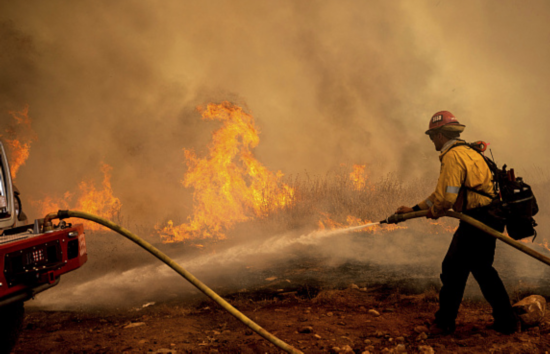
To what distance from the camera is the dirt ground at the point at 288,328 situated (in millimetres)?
3059

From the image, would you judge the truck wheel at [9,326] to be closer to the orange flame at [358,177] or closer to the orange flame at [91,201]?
the orange flame at [91,201]

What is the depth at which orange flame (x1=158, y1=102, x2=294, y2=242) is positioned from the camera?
10930 millimetres

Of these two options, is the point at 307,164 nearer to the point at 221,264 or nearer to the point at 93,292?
the point at 221,264

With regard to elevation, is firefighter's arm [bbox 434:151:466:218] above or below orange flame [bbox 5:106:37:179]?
below

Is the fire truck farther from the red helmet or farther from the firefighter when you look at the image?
the red helmet

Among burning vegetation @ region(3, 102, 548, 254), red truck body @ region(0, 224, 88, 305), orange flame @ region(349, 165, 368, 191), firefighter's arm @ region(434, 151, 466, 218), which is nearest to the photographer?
red truck body @ region(0, 224, 88, 305)

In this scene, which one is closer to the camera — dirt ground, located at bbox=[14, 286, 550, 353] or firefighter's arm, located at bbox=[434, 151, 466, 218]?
dirt ground, located at bbox=[14, 286, 550, 353]

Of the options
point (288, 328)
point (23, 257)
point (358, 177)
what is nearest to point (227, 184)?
point (358, 177)

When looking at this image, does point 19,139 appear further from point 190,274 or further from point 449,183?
point 449,183

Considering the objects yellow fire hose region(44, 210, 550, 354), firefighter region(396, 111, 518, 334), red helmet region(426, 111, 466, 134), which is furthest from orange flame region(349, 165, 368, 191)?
yellow fire hose region(44, 210, 550, 354)

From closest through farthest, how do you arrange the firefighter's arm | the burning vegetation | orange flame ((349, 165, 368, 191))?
the firefighter's arm < the burning vegetation < orange flame ((349, 165, 368, 191))

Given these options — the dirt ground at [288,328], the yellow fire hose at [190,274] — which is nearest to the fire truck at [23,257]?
Result: the yellow fire hose at [190,274]

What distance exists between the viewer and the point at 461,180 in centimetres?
321

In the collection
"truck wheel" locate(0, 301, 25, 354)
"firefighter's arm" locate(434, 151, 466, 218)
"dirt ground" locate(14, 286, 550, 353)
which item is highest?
"firefighter's arm" locate(434, 151, 466, 218)
